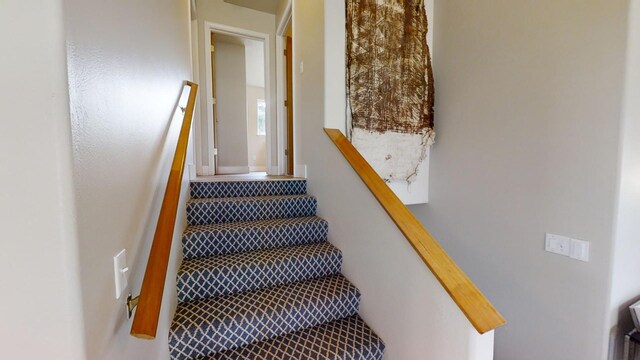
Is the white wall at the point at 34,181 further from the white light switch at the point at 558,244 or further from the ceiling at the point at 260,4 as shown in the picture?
the ceiling at the point at 260,4

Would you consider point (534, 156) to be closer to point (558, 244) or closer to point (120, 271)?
point (558, 244)

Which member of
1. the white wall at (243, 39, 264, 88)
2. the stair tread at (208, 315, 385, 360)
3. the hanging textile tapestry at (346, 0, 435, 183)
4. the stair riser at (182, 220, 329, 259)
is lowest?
the stair tread at (208, 315, 385, 360)

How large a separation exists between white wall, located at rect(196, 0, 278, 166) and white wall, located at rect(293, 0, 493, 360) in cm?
132

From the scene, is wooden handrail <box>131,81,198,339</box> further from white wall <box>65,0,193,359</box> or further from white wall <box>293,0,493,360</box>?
white wall <box>293,0,493,360</box>

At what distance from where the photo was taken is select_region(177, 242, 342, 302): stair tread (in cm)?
141

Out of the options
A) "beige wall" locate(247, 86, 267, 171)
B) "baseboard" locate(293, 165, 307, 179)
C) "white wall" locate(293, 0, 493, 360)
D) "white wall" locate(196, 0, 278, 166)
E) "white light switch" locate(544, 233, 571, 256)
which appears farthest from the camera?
"beige wall" locate(247, 86, 267, 171)

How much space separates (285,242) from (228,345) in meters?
0.73

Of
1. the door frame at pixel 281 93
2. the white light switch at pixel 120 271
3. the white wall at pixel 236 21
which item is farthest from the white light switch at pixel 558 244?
the white wall at pixel 236 21

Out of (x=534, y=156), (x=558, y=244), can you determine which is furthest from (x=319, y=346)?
(x=534, y=156)

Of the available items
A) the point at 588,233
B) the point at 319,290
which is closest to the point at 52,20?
the point at 319,290

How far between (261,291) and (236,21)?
3.60m

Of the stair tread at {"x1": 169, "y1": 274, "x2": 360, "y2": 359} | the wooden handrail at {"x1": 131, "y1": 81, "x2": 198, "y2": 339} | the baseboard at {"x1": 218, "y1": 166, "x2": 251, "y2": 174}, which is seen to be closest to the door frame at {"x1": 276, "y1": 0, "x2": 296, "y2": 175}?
the baseboard at {"x1": 218, "y1": 166, "x2": 251, "y2": 174}

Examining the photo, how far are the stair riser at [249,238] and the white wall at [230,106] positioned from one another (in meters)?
2.78

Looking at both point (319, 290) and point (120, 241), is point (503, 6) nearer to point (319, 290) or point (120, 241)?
point (319, 290)
